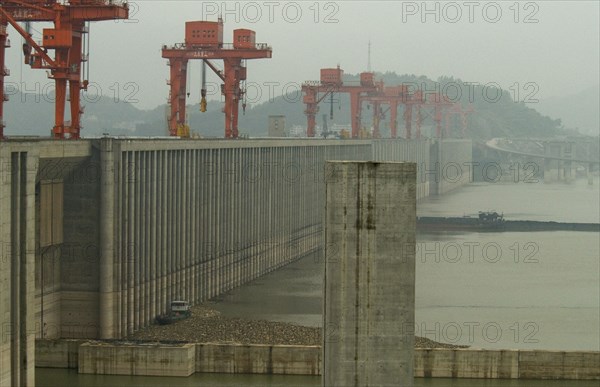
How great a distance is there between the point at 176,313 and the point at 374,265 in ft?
64.8

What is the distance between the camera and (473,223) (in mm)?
100438

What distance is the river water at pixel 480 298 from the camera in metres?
36.6

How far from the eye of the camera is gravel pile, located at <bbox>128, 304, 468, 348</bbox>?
41.2m

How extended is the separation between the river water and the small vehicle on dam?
3.44 meters

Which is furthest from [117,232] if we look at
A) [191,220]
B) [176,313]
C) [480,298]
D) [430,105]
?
[430,105]

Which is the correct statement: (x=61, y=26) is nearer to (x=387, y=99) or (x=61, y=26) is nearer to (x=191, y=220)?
(x=191, y=220)

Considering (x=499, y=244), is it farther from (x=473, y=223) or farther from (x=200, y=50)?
(x=200, y=50)

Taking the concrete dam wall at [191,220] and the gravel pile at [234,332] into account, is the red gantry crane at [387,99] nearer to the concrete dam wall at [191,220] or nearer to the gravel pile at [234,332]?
the concrete dam wall at [191,220]

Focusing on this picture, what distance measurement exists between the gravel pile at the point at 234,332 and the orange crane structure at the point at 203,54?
65.0 feet

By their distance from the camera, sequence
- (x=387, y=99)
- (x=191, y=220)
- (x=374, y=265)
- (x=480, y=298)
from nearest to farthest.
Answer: (x=374, y=265) < (x=191, y=220) < (x=480, y=298) < (x=387, y=99)

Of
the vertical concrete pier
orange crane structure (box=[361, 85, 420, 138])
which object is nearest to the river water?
the vertical concrete pier

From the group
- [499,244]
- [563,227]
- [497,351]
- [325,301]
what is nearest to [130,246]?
[497,351]

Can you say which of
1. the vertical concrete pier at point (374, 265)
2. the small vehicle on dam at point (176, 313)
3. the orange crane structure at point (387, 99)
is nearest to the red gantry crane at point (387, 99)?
the orange crane structure at point (387, 99)

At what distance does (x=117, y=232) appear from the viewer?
39750mm
